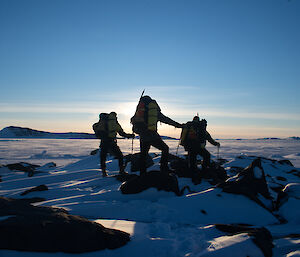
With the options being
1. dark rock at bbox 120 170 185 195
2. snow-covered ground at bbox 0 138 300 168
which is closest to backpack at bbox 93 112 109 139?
dark rock at bbox 120 170 185 195

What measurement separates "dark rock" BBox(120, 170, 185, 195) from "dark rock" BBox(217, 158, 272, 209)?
107cm

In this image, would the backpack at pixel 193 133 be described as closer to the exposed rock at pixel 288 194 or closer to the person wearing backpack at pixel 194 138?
the person wearing backpack at pixel 194 138

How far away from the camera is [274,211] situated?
4.51 m

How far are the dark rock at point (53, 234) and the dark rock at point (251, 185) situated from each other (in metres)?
2.90

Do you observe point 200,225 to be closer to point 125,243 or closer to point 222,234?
point 222,234

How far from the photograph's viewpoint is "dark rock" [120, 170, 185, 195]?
16.4ft

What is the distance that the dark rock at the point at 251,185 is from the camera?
15.0ft

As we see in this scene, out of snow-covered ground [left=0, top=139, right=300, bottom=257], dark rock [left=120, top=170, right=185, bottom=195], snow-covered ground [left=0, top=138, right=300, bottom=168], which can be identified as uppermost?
dark rock [left=120, top=170, right=185, bottom=195]

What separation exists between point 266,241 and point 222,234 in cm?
64

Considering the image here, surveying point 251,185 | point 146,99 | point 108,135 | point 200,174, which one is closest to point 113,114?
point 108,135

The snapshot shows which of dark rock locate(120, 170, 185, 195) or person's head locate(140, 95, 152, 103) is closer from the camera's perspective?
dark rock locate(120, 170, 185, 195)

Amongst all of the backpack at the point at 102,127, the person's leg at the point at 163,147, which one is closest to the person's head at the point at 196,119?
the person's leg at the point at 163,147

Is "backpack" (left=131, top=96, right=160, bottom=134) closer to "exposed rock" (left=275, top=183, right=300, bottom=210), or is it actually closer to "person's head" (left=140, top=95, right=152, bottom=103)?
"person's head" (left=140, top=95, right=152, bottom=103)

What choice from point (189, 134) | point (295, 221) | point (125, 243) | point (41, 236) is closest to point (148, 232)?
point (125, 243)
